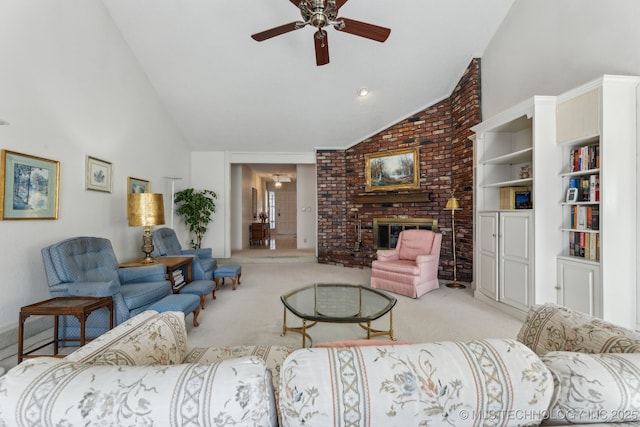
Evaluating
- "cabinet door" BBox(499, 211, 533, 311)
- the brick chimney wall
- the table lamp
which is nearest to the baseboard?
"cabinet door" BBox(499, 211, 533, 311)

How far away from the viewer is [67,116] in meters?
2.83

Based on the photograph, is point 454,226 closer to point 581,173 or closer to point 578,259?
point 578,259

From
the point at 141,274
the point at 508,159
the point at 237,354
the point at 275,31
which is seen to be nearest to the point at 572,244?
the point at 508,159

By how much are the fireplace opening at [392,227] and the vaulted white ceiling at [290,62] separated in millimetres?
1915

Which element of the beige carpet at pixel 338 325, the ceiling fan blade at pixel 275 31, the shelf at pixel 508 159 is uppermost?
the ceiling fan blade at pixel 275 31

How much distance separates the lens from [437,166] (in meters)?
4.96

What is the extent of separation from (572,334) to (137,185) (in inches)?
188

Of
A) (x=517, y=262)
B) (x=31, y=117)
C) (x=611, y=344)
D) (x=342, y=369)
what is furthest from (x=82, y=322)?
(x=517, y=262)

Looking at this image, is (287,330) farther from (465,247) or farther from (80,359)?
(465,247)

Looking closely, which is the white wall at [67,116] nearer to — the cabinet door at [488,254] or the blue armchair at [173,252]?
the blue armchair at [173,252]

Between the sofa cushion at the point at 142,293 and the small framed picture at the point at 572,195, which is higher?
the small framed picture at the point at 572,195

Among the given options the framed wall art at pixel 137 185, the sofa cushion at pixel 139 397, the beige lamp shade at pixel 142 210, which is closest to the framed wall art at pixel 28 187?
the beige lamp shade at pixel 142 210

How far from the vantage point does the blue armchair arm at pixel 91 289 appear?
2244mm

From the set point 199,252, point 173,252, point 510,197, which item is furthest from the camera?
point 199,252
